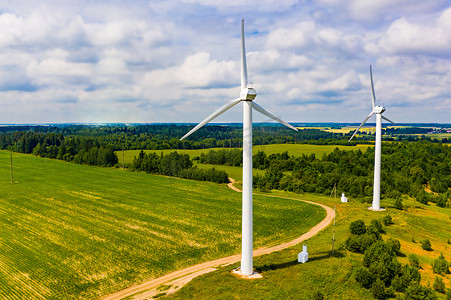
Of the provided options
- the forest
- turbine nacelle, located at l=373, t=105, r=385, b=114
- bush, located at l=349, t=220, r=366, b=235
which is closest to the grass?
bush, located at l=349, t=220, r=366, b=235

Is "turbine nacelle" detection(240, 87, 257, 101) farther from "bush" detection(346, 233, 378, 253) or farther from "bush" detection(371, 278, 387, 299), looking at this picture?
"bush" detection(346, 233, 378, 253)

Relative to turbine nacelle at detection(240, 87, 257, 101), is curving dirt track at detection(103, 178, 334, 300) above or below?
below

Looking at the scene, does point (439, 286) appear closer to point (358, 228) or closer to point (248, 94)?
point (358, 228)

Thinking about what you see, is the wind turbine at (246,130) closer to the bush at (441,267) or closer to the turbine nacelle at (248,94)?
the turbine nacelle at (248,94)

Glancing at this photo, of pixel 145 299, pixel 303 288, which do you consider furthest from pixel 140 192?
pixel 303 288

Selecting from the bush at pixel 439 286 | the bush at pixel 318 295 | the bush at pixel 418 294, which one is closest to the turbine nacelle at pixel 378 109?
the bush at pixel 439 286
